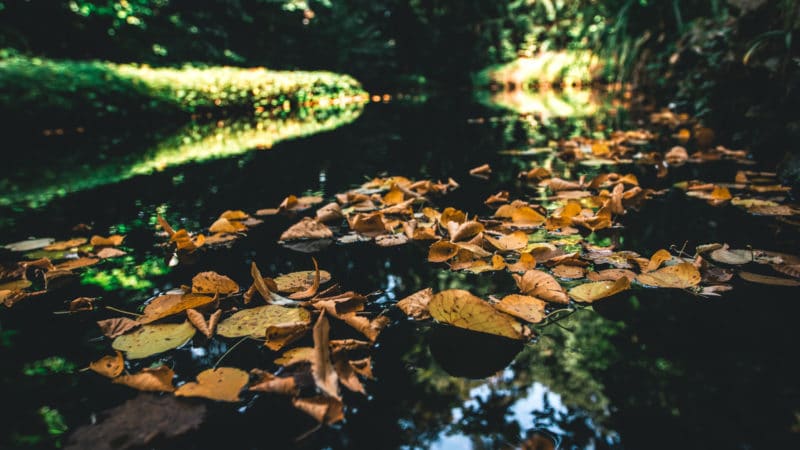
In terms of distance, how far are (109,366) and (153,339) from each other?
0.11 metres

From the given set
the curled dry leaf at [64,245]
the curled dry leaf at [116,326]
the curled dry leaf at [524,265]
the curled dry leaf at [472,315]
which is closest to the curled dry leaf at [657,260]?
the curled dry leaf at [524,265]

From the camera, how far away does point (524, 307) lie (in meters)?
1.00

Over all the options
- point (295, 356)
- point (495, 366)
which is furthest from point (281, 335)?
point (495, 366)

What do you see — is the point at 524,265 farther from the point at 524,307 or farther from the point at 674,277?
the point at 674,277

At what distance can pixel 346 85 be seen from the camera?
12539 mm

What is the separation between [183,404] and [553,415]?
610 millimetres

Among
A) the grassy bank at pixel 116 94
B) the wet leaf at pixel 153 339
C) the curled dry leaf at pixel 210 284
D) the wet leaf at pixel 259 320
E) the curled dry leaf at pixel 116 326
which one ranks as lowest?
the wet leaf at pixel 259 320

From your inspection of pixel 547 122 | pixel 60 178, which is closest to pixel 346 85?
pixel 547 122

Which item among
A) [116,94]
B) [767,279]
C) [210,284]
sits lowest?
[767,279]

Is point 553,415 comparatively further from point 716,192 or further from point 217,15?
point 217,15

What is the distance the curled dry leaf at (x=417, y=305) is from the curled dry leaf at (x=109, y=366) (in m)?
0.58

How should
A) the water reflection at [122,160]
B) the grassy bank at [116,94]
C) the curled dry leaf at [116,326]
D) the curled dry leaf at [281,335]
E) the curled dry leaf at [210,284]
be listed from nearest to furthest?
the curled dry leaf at [281,335] < the curled dry leaf at [116,326] < the curled dry leaf at [210,284] < the water reflection at [122,160] < the grassy bank at [116,94]

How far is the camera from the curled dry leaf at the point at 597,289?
1027 mm

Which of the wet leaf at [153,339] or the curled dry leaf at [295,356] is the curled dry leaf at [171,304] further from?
the curled dry leaf at [295,356]
